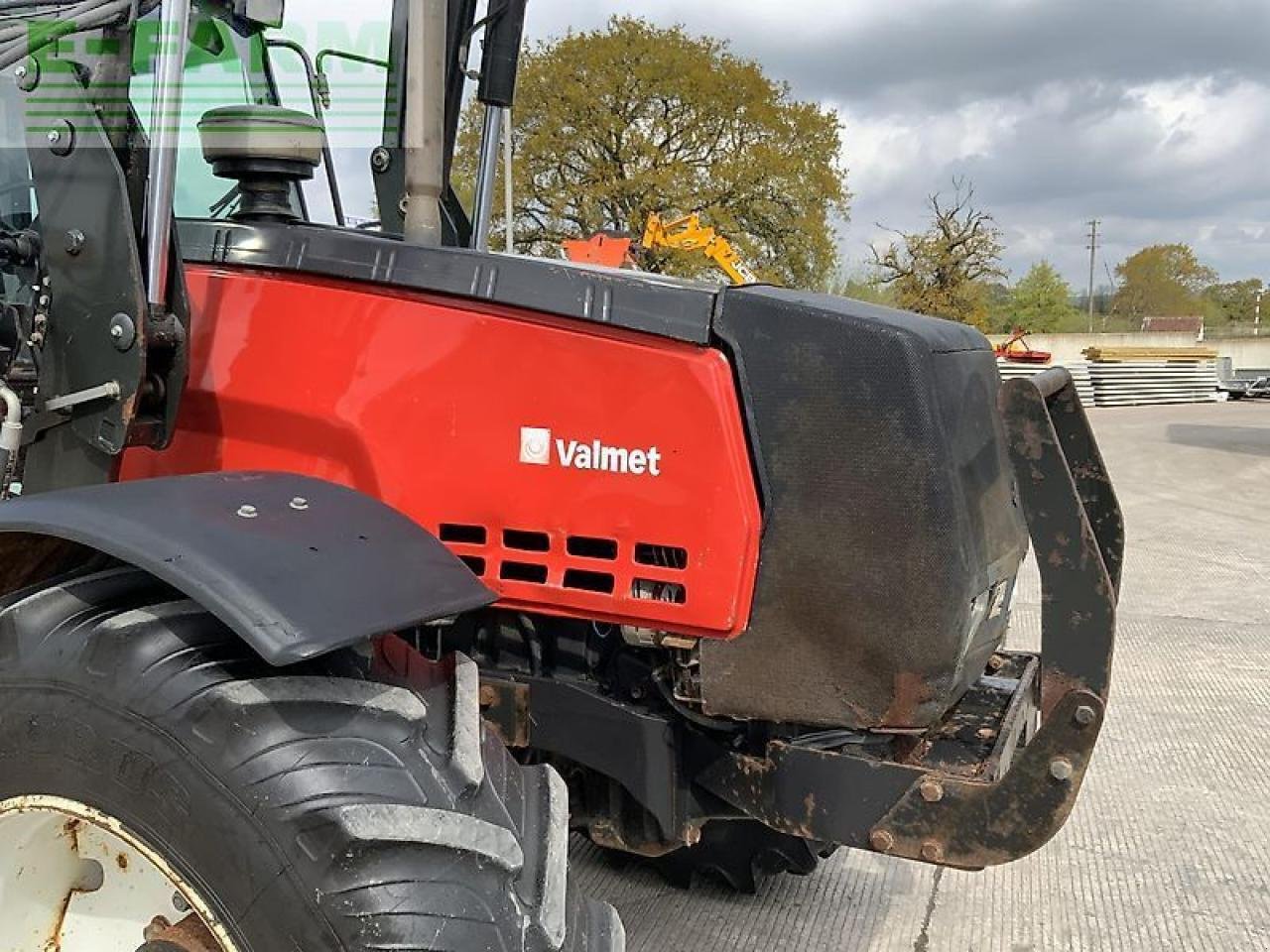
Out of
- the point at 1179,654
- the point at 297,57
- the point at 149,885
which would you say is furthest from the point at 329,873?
the point at 1179,654

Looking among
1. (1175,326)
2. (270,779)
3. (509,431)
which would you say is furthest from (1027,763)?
(1175,326)

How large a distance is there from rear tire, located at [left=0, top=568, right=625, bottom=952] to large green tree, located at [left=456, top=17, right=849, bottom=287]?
88.8ft

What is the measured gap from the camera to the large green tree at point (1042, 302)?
63688 mm

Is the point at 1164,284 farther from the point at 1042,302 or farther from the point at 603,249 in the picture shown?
the point at 603,249

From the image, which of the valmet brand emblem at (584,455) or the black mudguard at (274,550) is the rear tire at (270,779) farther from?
the valmet brand emblem at (584,455)

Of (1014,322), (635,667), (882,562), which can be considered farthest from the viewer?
(1014,322)

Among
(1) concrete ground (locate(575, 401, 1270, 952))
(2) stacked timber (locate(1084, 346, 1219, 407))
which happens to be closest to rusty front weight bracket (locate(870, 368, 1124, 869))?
(1) concrete ground (locate(575, 401, 1270, 952))

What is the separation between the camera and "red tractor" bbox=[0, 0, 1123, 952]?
1583 mm

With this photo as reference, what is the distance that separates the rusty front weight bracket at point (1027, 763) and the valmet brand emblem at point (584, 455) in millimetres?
613

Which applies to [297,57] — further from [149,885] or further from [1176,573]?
[1176,573]

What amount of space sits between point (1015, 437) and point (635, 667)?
0.85 m

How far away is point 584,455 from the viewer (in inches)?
80.7

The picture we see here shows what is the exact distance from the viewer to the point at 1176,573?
7.66m

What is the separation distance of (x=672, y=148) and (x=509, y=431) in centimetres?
3051
